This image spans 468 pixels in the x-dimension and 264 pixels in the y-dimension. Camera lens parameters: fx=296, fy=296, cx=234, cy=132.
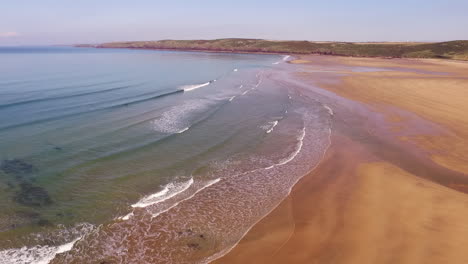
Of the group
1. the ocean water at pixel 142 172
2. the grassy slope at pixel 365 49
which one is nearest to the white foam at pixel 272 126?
the ocean water at pixel 142 172

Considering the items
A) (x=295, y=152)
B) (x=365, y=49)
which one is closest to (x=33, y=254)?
(x=295, y=152)

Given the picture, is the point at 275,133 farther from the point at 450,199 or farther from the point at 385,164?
the point at 450,199

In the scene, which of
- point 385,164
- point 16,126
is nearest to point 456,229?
point 385,164

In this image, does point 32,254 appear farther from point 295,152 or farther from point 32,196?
point 295,152

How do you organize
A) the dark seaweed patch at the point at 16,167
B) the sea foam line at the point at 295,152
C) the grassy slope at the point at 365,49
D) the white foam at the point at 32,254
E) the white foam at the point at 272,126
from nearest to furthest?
the white foam at the point at 32,254, the dark seaweed patch at the point at 16,167, the sea foam line at the point at 295,152, the white foam at the point at 272,126, the grassy slope at the point at 365,49

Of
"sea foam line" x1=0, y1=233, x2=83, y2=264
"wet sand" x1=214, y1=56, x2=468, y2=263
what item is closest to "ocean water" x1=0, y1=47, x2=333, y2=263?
"sea foam line" x1=0, y1=233, x2=83, y2=264

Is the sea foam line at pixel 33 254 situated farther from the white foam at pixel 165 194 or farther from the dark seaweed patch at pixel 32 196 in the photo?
the white foam at pixel 165 194
